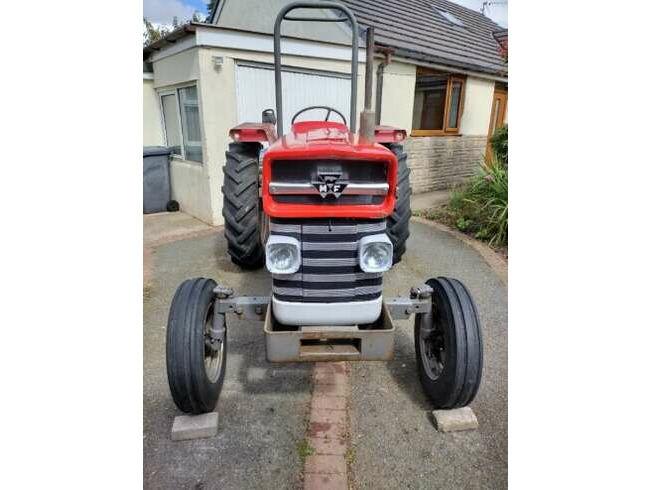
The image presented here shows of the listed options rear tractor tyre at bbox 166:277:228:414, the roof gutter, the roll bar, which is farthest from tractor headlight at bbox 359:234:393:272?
the roof gutter

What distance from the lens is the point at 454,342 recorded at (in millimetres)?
1906

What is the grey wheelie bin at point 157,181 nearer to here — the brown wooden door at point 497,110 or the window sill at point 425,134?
the window sill at point 425,134

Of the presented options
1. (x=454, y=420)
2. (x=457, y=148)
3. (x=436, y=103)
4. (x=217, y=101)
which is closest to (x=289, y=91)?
(x=217, y=101)

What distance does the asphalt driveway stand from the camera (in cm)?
176

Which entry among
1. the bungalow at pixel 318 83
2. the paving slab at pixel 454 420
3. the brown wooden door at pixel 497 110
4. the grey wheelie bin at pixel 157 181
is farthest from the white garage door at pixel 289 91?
the brown wooden door at pixel 497 110

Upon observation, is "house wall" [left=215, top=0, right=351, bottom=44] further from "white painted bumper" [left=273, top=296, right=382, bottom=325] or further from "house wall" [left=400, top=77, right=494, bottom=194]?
"white painted bumper" [left=273, top=296, right=382, bottom=325]

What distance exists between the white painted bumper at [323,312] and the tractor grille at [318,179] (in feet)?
1.48

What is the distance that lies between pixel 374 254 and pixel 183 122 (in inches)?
200

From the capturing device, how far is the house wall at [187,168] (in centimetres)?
508

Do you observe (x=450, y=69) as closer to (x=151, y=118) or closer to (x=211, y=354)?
(x=151, y=118)

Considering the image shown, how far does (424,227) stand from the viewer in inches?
217

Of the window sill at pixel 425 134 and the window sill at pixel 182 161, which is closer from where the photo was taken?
the window sill at pixel 182 161

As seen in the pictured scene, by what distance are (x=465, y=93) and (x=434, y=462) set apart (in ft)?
25.7

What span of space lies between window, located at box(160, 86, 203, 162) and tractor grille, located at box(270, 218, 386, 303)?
13.7 ft
